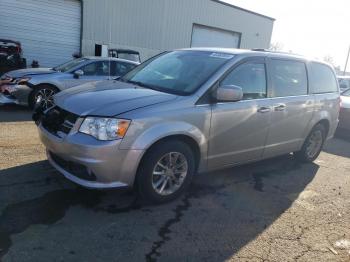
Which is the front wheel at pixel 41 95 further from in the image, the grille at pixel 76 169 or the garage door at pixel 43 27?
the garage door at pixel 43 27

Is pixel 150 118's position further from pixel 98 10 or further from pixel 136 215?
pixel 98 10

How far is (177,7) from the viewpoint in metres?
20.9

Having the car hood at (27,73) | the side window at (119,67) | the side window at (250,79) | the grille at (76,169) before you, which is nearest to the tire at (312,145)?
the side window at (250,79)

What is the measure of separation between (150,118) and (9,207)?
170 cm

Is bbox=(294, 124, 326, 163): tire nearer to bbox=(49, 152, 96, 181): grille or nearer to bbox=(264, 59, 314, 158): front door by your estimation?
bbox=(264, 59, 314, 158): front door

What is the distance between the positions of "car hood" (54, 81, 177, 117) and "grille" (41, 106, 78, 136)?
2.5 inches

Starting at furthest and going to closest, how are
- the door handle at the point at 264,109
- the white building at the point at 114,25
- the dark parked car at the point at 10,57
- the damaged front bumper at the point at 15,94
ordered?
the white building at the point at 114,25
the dark parked car at the point at 10,57
the damaged front bumper at the point at 15,94
the door handle at the point at 264,109

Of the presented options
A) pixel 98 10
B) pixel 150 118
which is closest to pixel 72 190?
pixel 150 118

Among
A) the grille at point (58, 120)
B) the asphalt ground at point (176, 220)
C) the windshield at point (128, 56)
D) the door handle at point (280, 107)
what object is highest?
the door handle at point (280, 107)

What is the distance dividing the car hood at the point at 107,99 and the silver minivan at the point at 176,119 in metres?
0.01

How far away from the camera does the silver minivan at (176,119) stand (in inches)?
144

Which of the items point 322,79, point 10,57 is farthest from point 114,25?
point 322,79

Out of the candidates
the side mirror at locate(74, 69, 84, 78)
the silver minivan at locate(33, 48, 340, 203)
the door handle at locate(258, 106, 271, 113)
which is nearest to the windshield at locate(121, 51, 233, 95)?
the silver minivan at locate(33, 48, 340, 203)

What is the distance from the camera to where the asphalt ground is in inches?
127
